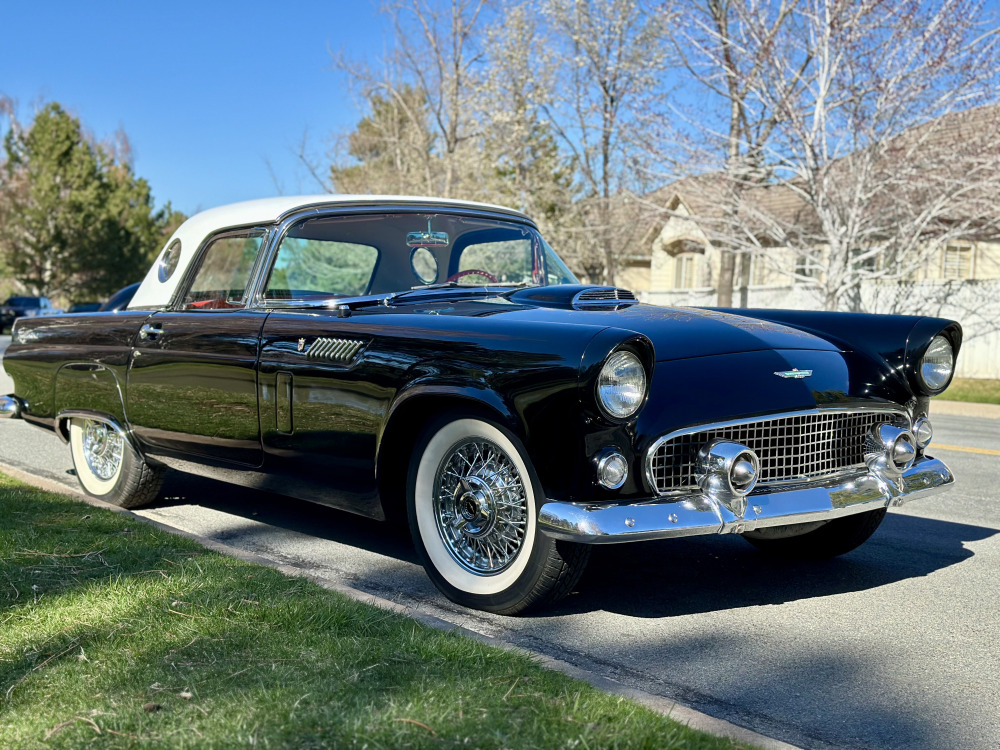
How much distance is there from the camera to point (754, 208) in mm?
17438

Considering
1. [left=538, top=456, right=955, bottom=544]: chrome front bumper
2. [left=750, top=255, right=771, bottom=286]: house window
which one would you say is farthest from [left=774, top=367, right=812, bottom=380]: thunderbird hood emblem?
[left=750, top=255, right=771, bottom=286]: house window

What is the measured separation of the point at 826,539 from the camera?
185 inches

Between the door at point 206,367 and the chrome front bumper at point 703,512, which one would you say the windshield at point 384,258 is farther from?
the chrome front bumper at point 703,512

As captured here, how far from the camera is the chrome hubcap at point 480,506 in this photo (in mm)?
3707

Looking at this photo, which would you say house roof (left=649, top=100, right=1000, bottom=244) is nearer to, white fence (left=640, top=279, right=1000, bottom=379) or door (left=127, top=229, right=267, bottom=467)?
white fence (left=640, top=279, right=1000, bottom=379)

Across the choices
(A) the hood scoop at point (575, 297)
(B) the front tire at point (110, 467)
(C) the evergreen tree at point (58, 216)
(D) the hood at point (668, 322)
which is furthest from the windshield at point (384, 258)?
(C) the evergreen tree at point (58, 216)

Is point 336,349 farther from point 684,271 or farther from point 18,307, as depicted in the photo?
point 18,307

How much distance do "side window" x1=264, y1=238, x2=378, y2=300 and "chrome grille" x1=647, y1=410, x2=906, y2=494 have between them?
1.91 meters

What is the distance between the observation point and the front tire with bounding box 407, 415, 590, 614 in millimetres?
3611

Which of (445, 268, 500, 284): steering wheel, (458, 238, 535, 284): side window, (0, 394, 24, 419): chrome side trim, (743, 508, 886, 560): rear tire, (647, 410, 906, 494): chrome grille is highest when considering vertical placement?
(458, 238, 535, 284): side window

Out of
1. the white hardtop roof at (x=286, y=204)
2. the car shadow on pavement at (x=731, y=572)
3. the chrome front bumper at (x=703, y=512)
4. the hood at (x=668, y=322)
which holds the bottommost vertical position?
the car shadow on pavement at (x=731, y=572)

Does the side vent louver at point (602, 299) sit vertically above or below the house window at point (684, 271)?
above

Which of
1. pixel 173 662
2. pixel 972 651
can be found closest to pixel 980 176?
pixel 972 651

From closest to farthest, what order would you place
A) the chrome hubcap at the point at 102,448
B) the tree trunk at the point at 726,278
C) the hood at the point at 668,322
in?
1. the hood at the point at 668,322
2. the chrome hubcap at the point at 102,448
3. the tree trunk at the point at 726,278
